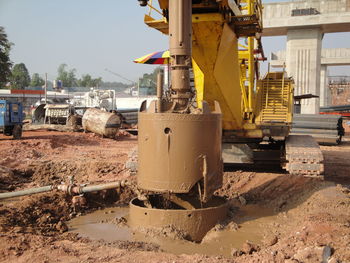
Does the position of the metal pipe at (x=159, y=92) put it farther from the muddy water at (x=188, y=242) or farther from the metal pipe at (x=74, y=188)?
the muddy water at (x=188, y=242)

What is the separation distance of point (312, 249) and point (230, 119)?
13.9 ft

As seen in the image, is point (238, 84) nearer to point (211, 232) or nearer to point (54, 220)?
point (211, 232)

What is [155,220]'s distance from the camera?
5926mm

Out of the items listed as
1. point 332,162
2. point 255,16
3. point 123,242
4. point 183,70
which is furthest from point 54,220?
point 332,162

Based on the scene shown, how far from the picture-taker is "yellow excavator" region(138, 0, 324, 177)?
23.3 feet

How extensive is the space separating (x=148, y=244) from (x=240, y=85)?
3937 mm

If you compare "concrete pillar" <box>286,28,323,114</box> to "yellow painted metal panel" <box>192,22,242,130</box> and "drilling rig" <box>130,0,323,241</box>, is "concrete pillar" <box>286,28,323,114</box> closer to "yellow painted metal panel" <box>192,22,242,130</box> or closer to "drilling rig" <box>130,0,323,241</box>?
"drilling rig" <box>130,0,323,241</box>

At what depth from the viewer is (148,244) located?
544 cm

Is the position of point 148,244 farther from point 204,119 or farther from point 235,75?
point 235,75

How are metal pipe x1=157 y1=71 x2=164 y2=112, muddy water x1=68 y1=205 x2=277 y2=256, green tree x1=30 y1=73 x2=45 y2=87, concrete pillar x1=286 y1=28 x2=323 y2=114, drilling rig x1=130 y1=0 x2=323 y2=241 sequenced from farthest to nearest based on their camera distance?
green tree x1=30 y1=73 x2=45 y2=87 < concrete pillar x1=286 y1=28 x2=323 y2=114 < metal pipe x1=157 y1=71 x2=164 y2=112 < drilling rig x1=130 y1=0 x2=323 y2=241 < muddy water x1=68 y1=205 x2=277 y2=256

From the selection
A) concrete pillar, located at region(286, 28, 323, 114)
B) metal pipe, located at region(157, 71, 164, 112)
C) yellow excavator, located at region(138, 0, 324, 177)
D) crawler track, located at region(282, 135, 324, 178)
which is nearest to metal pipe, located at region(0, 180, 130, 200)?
metal pipe, located at region(157, 71, 164, 112)

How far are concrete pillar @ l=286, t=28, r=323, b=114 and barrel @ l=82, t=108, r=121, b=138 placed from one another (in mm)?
9628

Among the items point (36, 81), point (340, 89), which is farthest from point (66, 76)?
point (340, 89)

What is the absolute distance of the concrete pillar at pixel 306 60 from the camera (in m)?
21.3
